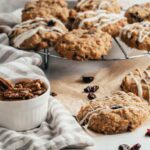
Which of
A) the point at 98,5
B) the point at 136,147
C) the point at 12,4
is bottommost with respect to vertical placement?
the point at 136,147

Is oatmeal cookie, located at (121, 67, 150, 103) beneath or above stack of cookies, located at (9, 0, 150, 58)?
beneath

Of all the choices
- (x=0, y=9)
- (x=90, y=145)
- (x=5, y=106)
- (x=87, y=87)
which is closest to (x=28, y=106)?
(x=5, y=106)

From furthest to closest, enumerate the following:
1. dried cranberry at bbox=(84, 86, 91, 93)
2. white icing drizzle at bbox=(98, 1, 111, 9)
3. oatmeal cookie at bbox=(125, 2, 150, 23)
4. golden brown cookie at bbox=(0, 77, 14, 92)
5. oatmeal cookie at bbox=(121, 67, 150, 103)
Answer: white icing drizzle at bbox=(98, 1, 111, 9), oatmeal cookie at bbox=(125, 2, 150, 23), dried cranberry at bbox=(84, 86, 91, 93), oatmeal cookie at bbox=(121, 67, 150, 103), golden brown cookie at bbox=(0, 77, 14, 92)

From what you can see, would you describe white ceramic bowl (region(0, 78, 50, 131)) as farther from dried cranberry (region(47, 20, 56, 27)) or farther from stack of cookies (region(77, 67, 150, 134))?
dried cranberry (region(47, 20, 56, 27))

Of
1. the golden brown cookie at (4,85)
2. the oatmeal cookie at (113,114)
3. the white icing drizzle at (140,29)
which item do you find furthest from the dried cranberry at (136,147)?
the white icing drizzle at (140,29)

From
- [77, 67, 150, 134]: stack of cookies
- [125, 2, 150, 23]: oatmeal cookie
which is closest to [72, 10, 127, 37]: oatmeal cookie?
[125, 2, 150, 23]: oatmeal cookie

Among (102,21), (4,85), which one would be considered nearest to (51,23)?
(102,21)

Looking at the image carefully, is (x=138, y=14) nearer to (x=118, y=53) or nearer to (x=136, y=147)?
(x=118, y=53)
